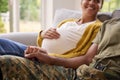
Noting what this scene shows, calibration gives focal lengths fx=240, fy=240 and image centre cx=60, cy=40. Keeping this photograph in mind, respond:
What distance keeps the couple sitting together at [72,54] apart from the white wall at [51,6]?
116cm

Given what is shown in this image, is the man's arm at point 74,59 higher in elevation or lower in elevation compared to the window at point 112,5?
lower

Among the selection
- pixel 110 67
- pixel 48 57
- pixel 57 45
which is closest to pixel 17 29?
pixel 57 45

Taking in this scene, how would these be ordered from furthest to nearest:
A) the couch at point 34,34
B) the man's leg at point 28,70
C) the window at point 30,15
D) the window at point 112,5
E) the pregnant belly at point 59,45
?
the window at point 30,15, the window at point 112,5, the couch at point 34,34, the pregnant belly at point 59,45, the man's leg at point 28,70

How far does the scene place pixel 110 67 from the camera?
4.27 feet

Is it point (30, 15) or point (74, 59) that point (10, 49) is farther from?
point (30, 15)

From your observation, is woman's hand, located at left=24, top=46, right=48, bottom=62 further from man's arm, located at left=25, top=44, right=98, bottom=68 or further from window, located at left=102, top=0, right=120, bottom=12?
window, located at left=102, top=0, right=120, bottom=12

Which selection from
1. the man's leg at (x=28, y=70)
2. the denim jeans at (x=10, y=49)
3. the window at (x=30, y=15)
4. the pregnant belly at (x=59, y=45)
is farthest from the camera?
the window at (x=30, y=15)

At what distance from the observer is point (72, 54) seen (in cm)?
168

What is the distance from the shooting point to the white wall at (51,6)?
3.07 m

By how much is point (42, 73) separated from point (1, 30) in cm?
174

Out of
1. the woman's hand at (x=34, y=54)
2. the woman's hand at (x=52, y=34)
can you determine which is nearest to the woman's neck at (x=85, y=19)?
the woman's hand at (x=52, y=34)

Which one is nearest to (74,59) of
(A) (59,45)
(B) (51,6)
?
(A) (59,45)

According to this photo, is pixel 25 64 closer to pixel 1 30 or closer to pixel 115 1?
pixel 1 30

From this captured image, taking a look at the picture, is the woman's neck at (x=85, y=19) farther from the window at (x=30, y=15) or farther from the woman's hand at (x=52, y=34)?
the window at (x=30, y=15)
